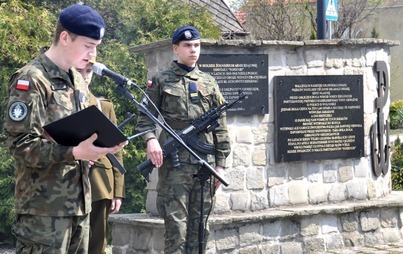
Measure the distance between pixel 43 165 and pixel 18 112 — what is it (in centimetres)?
26

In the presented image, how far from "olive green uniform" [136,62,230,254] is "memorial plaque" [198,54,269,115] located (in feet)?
3.81

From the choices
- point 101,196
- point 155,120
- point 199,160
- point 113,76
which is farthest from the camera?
point 101,196

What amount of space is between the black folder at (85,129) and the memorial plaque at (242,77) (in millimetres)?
3745

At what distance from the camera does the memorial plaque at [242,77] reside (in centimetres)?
717

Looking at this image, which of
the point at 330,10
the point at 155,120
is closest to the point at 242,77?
the point at 330,10

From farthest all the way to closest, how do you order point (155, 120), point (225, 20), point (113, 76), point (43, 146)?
point (225, 20) → point (155, 120) → point (113, 76) → point (43, 146)

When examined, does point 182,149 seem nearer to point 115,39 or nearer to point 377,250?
point 377,250

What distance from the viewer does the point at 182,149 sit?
5762 mm

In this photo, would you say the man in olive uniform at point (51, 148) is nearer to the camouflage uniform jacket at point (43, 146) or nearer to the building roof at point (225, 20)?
the camouflage uniform jacket at point (43, 146)

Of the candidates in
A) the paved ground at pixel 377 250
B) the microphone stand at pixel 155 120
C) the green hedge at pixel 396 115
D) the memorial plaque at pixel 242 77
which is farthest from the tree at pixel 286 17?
the microphone stand at pixel 155 120

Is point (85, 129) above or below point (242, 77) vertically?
below

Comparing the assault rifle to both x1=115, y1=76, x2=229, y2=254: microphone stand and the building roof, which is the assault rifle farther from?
the building roof

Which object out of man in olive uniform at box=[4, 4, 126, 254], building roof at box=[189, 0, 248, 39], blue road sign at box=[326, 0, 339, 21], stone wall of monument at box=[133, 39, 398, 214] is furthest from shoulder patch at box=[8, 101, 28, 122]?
building roof at box=[189, 0, 248, 39]

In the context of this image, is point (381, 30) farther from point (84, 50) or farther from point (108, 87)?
point (84, 50)
